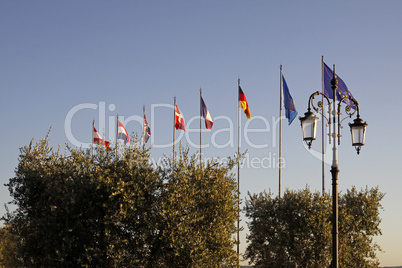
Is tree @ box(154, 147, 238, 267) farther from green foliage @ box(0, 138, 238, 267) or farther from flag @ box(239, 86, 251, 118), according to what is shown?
flag @ box(239, 86, 251, 118)

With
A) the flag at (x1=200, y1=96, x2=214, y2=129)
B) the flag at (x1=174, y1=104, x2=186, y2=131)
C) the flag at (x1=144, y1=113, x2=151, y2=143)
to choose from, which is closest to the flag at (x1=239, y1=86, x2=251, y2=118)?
the flag at (x1=200, y1=96, x2=214, y2=129)

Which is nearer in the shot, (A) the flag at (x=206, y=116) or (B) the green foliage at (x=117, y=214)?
(B) the green foliage at (x=117, y=214)

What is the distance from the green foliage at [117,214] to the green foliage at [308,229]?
6.36 m

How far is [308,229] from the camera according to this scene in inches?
1438

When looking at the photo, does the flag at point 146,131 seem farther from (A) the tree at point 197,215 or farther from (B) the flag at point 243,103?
(A) the tree at point 197,215

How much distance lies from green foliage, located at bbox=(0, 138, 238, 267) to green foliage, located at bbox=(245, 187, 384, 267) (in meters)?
6.36

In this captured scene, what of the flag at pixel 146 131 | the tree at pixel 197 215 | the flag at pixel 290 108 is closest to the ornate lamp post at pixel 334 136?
the tree at pixel 197 215

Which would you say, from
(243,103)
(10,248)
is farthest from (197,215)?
(243,103)

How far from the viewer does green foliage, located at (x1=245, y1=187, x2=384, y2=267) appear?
119 ft

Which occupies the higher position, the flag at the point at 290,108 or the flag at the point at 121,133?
the flag at the point at 290,108

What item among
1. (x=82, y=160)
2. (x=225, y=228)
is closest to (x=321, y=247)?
(x=225, y=228)

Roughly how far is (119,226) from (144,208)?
1.68 m

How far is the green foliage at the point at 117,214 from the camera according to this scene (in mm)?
28656

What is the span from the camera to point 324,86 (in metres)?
43.1
